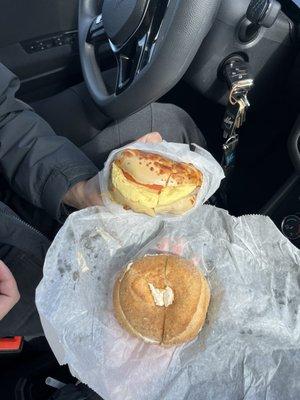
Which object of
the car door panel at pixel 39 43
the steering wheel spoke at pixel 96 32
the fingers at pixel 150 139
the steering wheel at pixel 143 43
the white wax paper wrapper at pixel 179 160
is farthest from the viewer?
the car door panel at pixel 39 43

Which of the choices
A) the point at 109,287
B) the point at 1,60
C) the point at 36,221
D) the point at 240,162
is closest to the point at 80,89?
the point at 1,60

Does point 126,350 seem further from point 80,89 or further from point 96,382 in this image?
point 80,89

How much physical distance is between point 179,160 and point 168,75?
189mm

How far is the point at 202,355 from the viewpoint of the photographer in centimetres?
113

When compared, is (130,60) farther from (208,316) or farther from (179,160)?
(208,316)

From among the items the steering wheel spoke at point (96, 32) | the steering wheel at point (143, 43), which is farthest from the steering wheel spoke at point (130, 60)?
the steering wheel spoke at point (96, 32)

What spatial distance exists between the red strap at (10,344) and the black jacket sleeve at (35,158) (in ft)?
1.07

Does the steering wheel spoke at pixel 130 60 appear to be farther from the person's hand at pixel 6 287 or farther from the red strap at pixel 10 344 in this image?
the red strap at pixel 10 344

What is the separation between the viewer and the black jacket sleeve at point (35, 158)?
4.16 ft

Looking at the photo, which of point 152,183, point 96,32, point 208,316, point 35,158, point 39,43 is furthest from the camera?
point 39,43

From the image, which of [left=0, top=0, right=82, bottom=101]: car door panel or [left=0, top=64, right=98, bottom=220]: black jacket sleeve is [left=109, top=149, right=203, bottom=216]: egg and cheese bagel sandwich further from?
[left=0, top=0, right=82, bottom=101]: car door panel

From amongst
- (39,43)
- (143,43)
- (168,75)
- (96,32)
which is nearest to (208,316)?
(168,75)

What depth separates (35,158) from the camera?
4.28ft

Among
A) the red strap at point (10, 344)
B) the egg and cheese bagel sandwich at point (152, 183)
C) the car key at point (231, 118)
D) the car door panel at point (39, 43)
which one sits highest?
the car key at point (231, 118)
